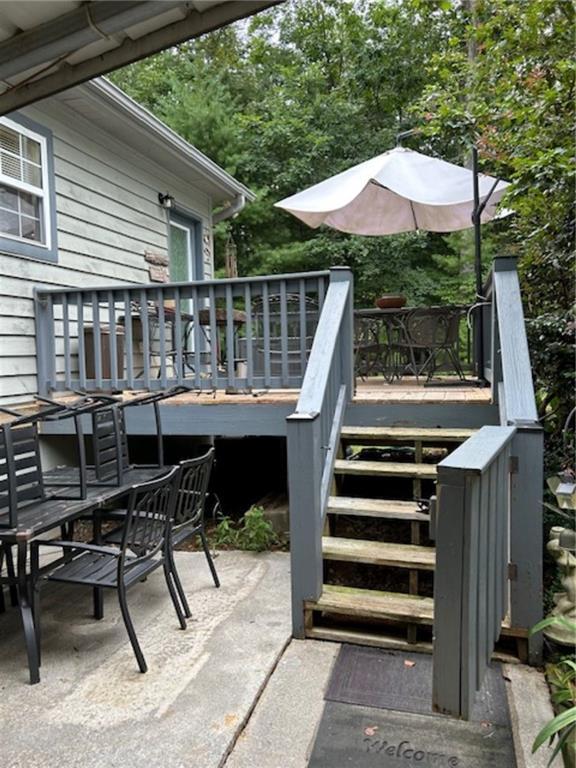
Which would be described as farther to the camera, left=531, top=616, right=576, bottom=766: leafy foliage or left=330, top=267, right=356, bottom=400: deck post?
left=330, top=267, right=356, bottom=400: deck post

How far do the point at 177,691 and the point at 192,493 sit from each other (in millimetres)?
1157

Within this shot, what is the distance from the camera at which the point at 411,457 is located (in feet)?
14.2

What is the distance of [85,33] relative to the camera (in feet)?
5.52

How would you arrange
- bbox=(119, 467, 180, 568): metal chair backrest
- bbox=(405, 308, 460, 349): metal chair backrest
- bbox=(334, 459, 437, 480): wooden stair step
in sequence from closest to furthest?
bbox=(119, 467, 180, 568): metal chair backrest
bbox=(334, 459, 437, 480): wooden stair step
bbox=(405, 308, 460, 349): metal chair backrest

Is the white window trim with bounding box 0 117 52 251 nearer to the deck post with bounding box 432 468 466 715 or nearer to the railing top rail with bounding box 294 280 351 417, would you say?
the railing top rail with bounding box 294 280 351 417

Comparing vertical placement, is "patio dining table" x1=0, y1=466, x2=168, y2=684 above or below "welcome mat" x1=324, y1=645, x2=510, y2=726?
above

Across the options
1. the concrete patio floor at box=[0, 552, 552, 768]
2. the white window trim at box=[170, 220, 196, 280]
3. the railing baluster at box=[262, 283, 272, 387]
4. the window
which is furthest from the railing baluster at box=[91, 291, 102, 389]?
the white window trim at box=[170, 220, 196, 280]

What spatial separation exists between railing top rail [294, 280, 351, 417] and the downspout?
5.51 meters

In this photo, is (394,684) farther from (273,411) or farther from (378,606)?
(273,411)

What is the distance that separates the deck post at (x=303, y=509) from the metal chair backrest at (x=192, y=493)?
0.67 metres

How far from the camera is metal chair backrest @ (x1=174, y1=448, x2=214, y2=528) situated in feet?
10.4

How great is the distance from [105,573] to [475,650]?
1.81 metres

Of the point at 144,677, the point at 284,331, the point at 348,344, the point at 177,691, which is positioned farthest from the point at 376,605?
the point at 284,331

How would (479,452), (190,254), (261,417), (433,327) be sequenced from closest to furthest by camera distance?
(479,452)
(261,417)
(433,327)
(190,254)
